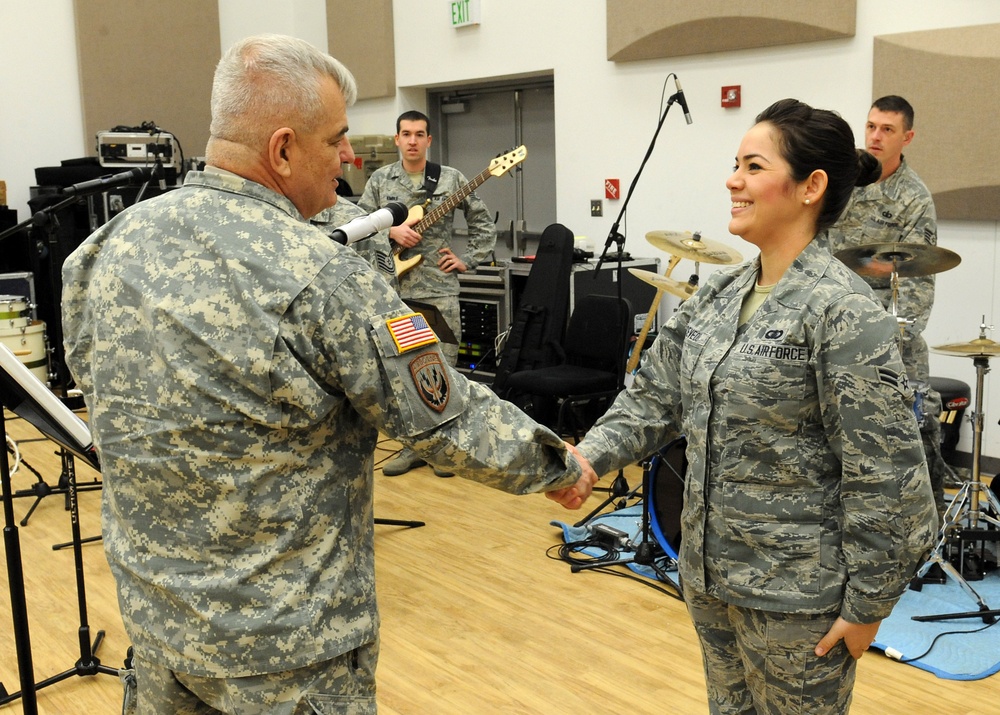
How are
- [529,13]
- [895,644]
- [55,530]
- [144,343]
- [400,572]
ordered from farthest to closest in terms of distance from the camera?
[529,13], [55,530], [400,572], [895,644], [144,343]

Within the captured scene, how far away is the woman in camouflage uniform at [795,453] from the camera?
163 cm

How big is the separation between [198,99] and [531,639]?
23.0 ft

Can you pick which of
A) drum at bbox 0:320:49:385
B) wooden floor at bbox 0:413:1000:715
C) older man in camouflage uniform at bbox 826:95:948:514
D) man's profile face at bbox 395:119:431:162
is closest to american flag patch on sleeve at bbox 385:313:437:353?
wooden floor at bbox 0:413:1000:715

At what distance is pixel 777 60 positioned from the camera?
5.66 metres

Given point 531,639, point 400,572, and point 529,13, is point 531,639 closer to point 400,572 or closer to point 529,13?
point 400,572

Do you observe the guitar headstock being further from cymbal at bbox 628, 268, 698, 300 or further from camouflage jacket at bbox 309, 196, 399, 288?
cymbal at bbox 628, 268, 698, 300

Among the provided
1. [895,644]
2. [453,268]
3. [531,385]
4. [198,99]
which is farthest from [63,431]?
[198,99]

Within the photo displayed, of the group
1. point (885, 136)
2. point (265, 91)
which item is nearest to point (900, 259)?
point (885, 136)

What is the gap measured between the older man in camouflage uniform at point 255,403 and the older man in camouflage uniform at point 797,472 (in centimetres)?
51

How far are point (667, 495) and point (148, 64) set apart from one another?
681 cm

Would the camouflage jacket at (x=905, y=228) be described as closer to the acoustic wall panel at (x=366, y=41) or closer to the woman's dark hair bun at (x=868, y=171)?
the woman's dark hair bun at (x=868, y=171)

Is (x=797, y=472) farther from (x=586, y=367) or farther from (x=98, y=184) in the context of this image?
(x=586, y=367)

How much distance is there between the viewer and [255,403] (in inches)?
54.6

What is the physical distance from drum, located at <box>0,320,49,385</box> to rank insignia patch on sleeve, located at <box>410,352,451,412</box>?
6.01 metres
